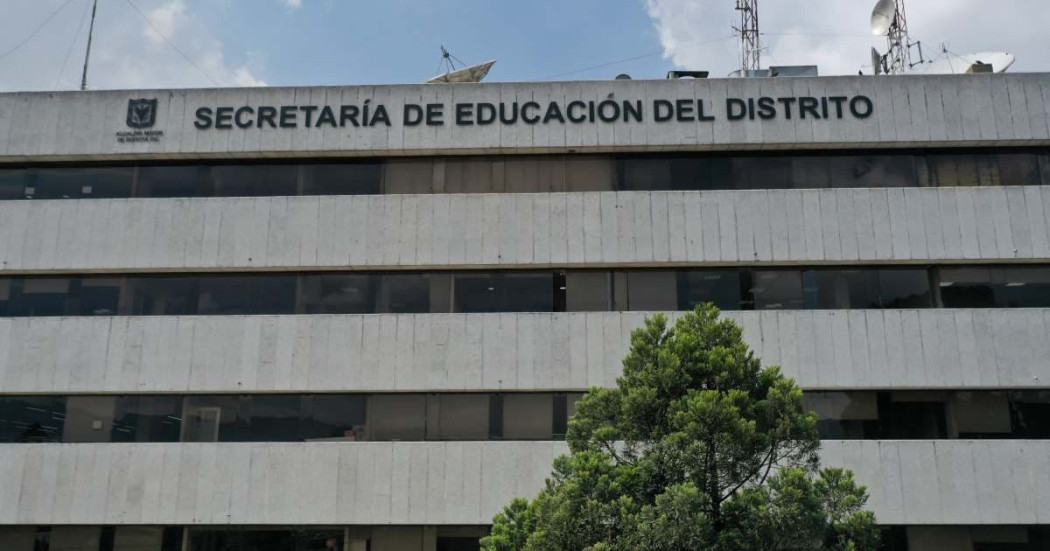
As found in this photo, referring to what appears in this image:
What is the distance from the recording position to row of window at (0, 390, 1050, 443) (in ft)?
63.9

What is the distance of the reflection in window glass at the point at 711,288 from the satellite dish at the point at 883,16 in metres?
11.4

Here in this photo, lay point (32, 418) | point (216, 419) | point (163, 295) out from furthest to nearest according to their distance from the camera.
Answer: point (163, 295)
point (32, 418)
point (216, 419)

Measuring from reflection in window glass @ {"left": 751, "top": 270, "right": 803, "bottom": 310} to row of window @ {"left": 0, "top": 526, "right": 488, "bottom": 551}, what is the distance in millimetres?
9093

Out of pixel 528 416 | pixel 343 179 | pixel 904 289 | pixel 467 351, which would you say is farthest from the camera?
pixel 343 179

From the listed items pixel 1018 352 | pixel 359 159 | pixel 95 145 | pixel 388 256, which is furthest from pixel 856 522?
pixel 95 145

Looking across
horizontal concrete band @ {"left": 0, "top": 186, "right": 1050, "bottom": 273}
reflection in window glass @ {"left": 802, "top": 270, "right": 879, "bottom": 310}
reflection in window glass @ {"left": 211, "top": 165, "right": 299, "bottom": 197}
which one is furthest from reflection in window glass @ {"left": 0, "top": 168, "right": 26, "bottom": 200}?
reflection in window glass @ {"left": 802, "top": 270, "right": 879, "bottom": 310}

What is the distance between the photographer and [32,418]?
20.6 meters

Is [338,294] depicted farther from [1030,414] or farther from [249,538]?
[1030,414]

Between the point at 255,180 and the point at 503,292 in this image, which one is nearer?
the point at 503,292

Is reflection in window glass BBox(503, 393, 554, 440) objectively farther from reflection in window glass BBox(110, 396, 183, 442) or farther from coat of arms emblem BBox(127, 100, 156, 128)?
coat of arms emblem BBox(127, 100, 156, 128)

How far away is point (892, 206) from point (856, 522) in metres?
10.3

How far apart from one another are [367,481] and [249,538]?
3.30 metres

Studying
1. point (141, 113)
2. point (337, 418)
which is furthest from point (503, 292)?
point (141, 113)

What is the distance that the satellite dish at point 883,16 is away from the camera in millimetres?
25562
